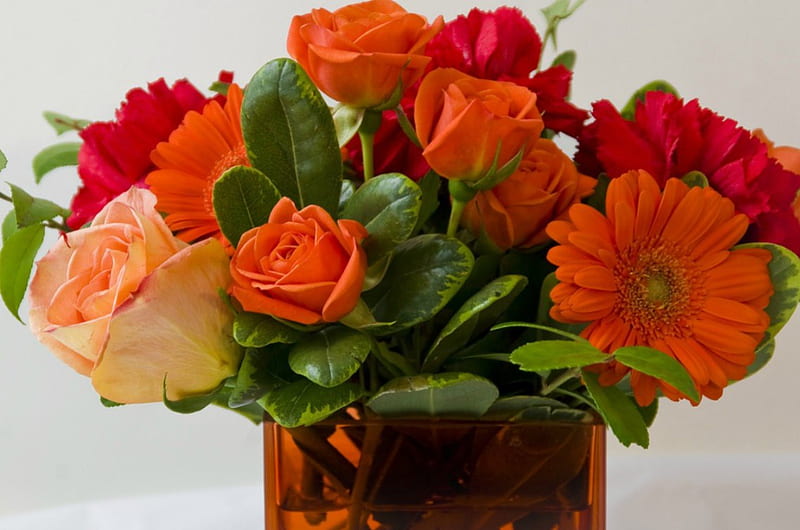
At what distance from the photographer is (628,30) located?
41.9 inches

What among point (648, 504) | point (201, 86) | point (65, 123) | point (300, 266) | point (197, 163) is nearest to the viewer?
point (300, 266)

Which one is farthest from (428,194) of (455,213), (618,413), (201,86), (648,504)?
(201,86)

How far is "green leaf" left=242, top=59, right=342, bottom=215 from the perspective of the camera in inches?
18.1

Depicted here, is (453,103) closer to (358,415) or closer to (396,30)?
(396,30)

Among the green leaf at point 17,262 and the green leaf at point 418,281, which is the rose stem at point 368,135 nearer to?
the green leaf at point 418,281

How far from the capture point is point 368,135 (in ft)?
1.60

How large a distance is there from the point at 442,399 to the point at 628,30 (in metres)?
0.70

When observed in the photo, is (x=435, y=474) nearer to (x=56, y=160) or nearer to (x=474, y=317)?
(x=474, y=317)

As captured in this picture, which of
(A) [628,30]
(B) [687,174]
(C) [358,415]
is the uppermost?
(A) [628,30]

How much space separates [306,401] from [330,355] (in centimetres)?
3

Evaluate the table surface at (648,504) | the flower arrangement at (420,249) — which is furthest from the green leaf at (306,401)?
the table surface at (648,504)

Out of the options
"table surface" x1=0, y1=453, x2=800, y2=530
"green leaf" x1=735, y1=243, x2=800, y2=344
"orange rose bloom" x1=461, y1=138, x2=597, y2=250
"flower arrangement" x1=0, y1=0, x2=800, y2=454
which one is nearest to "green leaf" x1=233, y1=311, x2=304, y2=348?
"flower arrangement" x1=0, y1=0, x2=800, y2=454

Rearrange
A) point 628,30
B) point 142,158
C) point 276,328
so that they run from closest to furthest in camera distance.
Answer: point 276,328 → point 142,158 → point 628,30

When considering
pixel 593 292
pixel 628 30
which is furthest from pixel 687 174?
pixel 628 30
